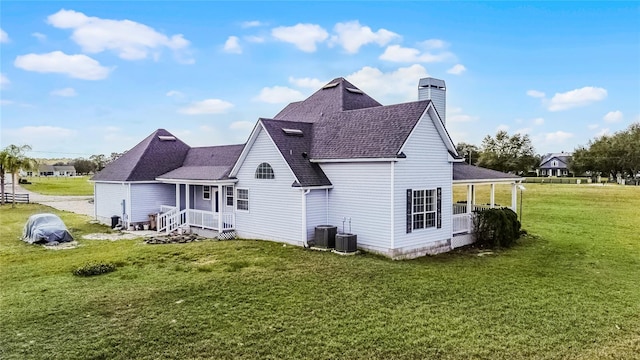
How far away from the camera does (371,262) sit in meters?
12.9

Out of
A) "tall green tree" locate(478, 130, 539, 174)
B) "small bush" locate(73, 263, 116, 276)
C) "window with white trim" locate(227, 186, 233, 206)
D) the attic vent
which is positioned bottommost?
"small bush" locate(73, 263, 116, 276)

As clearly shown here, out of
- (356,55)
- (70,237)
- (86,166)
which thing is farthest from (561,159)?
(86,166)

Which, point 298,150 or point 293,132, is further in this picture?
point 293,132

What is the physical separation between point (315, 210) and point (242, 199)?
13.1 feet

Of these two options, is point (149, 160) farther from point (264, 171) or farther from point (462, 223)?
point (462, 223)

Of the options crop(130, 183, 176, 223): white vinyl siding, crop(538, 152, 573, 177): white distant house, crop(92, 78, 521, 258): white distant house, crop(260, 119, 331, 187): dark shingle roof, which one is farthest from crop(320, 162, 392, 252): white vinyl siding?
crop(538, 152, 573, 177): white distant house

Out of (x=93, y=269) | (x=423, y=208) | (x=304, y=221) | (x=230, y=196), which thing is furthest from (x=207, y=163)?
(x=423, y=208)

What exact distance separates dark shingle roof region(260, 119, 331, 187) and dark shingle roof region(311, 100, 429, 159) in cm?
39

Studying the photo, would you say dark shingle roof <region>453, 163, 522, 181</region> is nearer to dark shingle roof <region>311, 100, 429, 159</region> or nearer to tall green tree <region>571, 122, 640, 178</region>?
dark shingle roof <region>311, 100, 429, 159</region>

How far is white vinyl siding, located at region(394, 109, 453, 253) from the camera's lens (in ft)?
45.2

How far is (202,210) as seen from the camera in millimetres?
20750

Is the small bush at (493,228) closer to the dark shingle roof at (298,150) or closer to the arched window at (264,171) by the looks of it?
the dark shingle roof at (298,150)

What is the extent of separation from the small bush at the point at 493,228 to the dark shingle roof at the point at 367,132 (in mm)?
5826

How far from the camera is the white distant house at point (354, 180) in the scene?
14.0 meters
